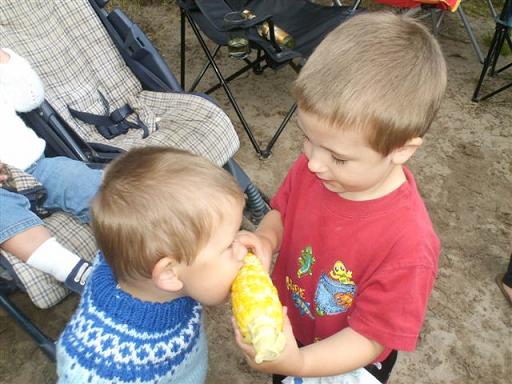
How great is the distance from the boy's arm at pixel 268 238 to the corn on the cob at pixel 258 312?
0.13 meters

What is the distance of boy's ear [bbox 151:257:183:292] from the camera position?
1.18 m

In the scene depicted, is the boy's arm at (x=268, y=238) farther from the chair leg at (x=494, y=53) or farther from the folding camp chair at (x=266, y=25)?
the chair leg at (x=494, y=53)

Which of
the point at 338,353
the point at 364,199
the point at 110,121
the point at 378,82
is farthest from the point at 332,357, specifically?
the point at 110,121

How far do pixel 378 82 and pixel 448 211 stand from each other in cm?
241

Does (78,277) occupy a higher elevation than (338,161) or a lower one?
lower

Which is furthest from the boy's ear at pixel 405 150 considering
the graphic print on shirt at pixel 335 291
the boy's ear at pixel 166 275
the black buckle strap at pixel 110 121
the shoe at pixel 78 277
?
the black buckle strap at pixel 110 121

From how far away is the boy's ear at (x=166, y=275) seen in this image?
118 cm

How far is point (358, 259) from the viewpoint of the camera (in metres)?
1.33

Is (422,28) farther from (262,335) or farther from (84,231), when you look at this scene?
(84,231)

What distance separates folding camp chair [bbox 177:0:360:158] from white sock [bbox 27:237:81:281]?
1600 mm

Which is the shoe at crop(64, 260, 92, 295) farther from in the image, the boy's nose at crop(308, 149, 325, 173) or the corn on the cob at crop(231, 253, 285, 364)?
the boy's nose at crop(308, 149, 325, 173)

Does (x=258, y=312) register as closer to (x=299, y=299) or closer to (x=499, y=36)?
(x=299, y=299)

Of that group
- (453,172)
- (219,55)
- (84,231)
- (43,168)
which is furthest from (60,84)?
(453,172)

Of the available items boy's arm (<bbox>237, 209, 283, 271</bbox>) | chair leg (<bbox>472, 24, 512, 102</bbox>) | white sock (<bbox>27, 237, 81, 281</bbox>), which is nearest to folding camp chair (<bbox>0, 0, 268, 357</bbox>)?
white sock (<bbox>27, 237, 81, 281</bbox>)
